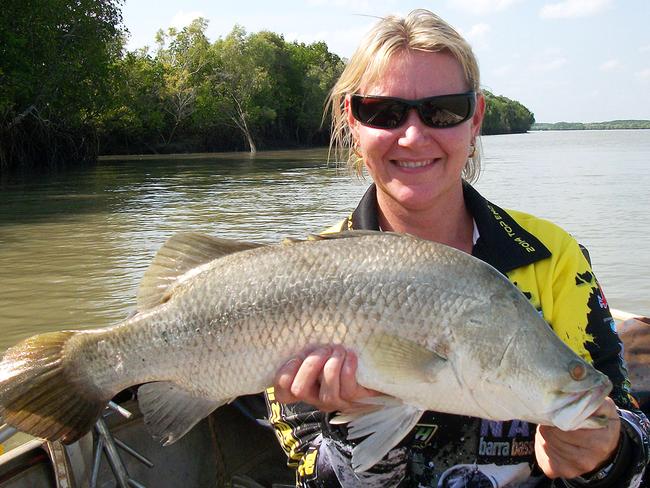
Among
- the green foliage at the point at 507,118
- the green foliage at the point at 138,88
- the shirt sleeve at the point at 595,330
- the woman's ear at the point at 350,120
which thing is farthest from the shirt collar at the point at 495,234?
the green foliage at the point at 507,118

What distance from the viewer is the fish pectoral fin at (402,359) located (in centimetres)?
212

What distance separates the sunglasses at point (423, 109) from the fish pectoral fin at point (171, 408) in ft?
4.06

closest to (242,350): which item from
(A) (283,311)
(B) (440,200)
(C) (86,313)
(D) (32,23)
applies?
(A) (283,311)

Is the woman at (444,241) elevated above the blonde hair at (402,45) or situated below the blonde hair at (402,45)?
below

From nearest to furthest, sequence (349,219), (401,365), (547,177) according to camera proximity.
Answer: (401,365) < (349,219) < (547,177)

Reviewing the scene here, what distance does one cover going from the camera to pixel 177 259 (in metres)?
2.54

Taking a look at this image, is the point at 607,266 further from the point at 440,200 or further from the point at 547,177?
the point at 547,177

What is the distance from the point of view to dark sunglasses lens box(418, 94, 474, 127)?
2652 millimetres

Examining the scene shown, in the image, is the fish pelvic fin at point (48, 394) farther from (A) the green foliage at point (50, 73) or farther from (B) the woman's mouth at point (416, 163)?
(A) the green foliage at point (50, 73)

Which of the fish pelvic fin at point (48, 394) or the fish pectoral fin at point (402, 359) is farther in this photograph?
the fish pelvic fin at point (48, 394)

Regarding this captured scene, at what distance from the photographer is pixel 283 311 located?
225 cm

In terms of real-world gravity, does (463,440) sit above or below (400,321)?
below

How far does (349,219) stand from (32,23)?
32.6 meters

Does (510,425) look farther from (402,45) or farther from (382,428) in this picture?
(402,45)
